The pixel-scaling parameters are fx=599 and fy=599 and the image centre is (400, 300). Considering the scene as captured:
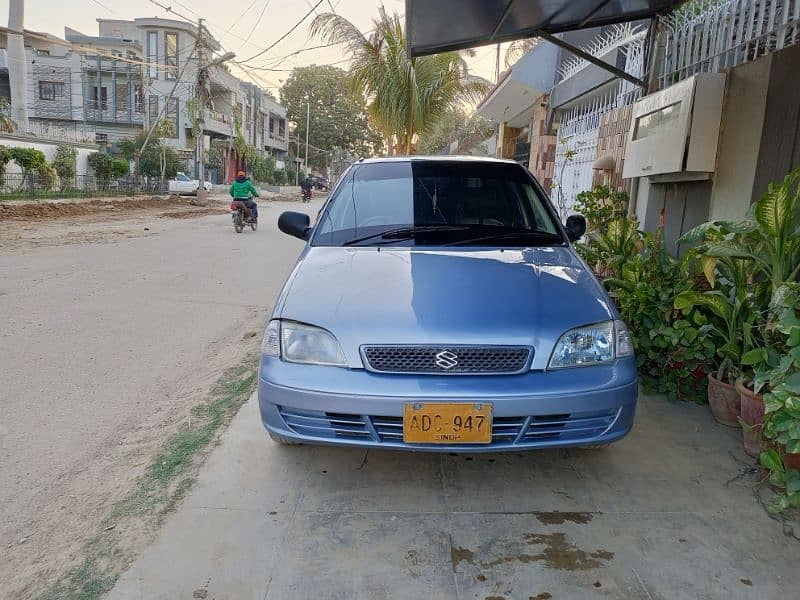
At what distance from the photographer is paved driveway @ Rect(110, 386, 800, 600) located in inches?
84.7

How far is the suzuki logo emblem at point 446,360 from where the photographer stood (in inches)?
97.0

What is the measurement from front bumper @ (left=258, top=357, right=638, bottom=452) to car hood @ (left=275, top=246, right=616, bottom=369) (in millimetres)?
129

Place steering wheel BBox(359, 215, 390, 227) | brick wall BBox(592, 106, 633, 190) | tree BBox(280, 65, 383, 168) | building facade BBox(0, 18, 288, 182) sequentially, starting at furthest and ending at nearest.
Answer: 1. tree BBox(280, 65, 383, 168)
2. building facade BBox(0, 18, 288, 182)
3. brick wall BBox(592, 106, 633, 190)
4. steering wheel BBox(359, 215, 390, 227)

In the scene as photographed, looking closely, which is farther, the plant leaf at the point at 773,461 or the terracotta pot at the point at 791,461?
the terracotta pot at the point at 791,461

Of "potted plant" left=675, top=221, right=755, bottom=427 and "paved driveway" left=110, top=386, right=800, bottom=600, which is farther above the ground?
"potted plant" left=675, top=221, right=755, bottom=427

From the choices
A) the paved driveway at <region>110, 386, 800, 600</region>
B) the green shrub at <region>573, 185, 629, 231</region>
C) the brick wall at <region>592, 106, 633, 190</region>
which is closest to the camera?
the paved driveway at <region>110, 386, 800, 600</region>

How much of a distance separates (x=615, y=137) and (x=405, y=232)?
4789 mm

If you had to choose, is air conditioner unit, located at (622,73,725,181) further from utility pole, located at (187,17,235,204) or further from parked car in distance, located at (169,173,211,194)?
parked car in distance, located at (169,173,211,194)

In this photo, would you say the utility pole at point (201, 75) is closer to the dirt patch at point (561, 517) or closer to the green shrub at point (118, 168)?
the green shrub at point (118, 168)

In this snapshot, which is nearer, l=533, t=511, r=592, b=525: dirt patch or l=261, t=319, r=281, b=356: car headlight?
l=533, t=511, r=592, b=525: dirt patch

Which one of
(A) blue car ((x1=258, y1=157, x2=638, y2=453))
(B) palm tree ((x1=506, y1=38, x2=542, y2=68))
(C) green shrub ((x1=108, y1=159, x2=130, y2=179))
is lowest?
(A) blue car ((x1=258, y1=157, x2=638, y2=453))

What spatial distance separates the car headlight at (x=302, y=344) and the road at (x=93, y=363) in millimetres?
1056

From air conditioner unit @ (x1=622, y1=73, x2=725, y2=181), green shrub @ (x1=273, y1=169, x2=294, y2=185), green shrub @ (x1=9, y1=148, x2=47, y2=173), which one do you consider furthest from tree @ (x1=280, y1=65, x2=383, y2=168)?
air conditioner unit @ (x1=622, y1=73, x2=725, y2=181)

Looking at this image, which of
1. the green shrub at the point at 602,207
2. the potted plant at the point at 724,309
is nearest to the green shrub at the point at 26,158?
the green shrub at the point at 602,207
